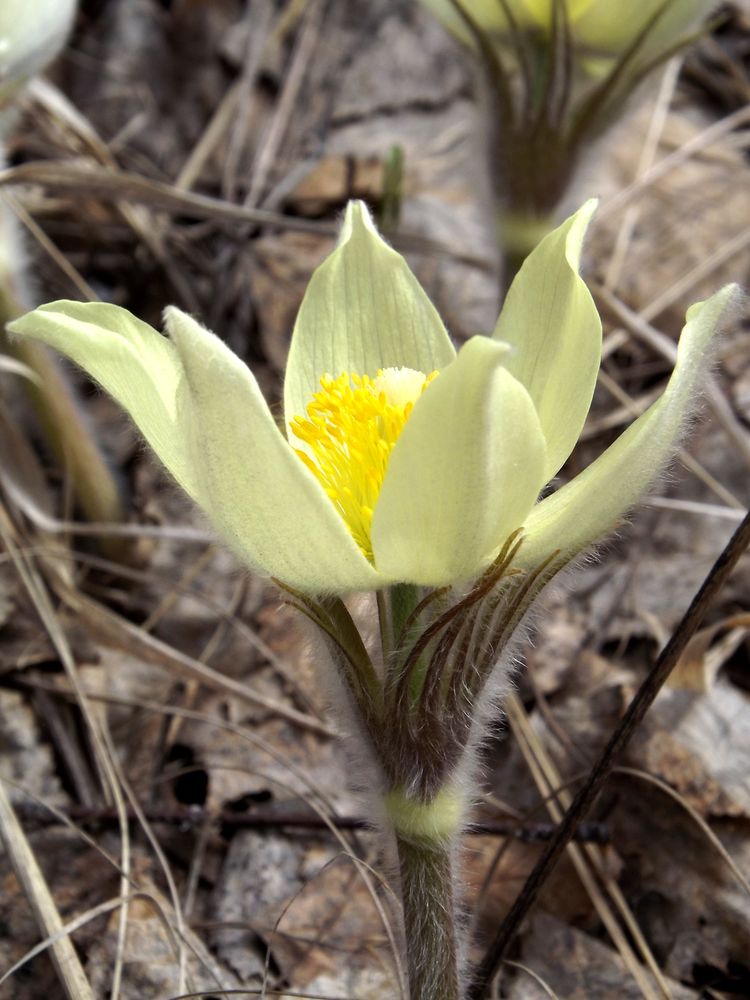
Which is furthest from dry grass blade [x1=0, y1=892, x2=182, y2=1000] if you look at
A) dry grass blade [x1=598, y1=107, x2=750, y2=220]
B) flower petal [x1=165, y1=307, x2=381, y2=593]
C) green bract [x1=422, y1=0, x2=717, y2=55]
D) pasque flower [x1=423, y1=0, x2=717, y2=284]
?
dry grass blade [x1=598, y1=107, x2=750, y2=220]

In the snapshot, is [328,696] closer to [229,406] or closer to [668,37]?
[229,406]

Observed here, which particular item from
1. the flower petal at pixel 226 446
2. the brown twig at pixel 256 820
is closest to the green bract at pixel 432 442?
the flower petal at pixel 226 446

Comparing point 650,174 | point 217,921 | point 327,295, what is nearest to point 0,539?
point 217,921

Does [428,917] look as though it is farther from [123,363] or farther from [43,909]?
[123,363]

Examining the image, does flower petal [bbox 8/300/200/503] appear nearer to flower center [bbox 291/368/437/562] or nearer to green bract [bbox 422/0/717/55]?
flower center [bbox 291/368/437/562]

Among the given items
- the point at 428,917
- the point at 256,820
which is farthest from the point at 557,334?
the point at 256,820

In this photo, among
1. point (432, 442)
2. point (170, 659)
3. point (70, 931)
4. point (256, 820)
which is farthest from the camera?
point (170, 659)
